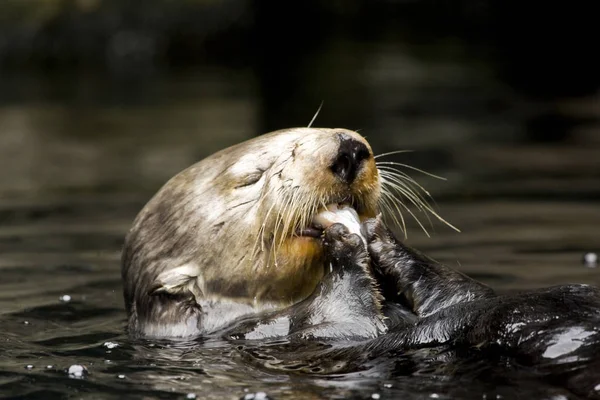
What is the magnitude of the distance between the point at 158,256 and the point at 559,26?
19.2 meters

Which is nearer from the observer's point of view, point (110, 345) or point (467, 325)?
point (467, 325)

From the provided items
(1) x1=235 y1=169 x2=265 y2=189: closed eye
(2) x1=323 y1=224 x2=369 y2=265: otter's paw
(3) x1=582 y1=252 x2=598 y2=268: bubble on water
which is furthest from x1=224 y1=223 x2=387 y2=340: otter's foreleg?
(3) x1=582 y1=252 x2=598 y2=268: bubble on water

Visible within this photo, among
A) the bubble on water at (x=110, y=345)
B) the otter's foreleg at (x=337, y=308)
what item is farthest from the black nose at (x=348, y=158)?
the bubble on water at (x=110, y=345)

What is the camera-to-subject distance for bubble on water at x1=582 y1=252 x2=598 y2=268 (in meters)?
6.39

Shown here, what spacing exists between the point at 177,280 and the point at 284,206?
61 cm

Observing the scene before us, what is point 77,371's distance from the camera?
4266 millimetres

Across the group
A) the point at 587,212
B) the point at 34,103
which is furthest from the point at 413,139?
the point at 34,103

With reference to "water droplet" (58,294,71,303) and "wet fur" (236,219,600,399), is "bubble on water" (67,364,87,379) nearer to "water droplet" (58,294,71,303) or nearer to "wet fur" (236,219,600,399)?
"wet fur" (236,219,600,399)

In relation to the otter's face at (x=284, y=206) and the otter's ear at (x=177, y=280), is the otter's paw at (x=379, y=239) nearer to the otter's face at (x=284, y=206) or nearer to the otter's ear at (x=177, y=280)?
the otter's face at (x=284, y=206)

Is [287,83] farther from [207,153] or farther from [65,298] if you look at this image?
[65,298]

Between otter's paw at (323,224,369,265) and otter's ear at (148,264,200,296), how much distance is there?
0.64m

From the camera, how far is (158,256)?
491 centimetres

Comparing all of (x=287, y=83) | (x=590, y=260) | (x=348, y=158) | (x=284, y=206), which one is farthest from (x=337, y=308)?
(x=287, y=83)

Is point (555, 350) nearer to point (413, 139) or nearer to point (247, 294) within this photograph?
point (247, 294)
